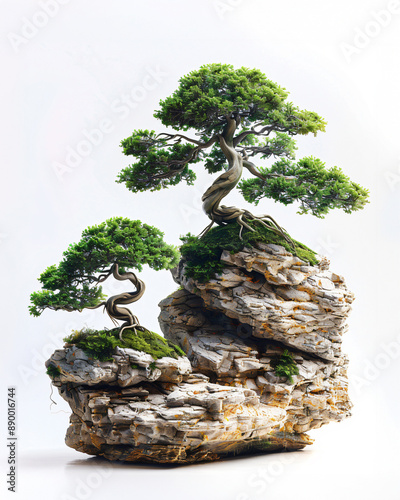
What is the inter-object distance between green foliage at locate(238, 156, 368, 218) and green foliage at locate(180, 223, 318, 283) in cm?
70

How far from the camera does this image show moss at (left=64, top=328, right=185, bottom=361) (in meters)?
7.34

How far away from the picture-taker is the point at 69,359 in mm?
7359

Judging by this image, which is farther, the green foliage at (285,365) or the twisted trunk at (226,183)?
the twisted trunk at (226,183)

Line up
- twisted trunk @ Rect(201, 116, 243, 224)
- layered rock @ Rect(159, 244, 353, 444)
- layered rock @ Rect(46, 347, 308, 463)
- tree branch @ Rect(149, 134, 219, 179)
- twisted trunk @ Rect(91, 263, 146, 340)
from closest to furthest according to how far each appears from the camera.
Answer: layered rock @ Rect(46, 347, 308, 463) → twisted trunk @ Rect(91, 263, 146, 340) → layered rock @ Rect(159, 244, 353, 444) → twisted trunk @ Rect(201, 116, 243, 224) → tree branch @ Rect(149, 134, 219, 179)

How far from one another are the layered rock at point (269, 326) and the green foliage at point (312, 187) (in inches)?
39.2

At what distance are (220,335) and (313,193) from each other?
2.98m

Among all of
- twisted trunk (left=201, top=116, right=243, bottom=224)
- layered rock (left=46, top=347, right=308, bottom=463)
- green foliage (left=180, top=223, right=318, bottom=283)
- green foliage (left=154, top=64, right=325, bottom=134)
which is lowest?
layered rock (left=46, top=347, right=308, bottom=463)

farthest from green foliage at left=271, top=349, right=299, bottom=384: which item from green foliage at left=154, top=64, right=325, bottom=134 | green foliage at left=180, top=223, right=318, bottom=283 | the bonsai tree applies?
green foliage at left=154, top=64, right=325, bottom=134

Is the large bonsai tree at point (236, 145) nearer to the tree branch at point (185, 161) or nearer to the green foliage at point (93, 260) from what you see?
the tree branch at point (185, 161)

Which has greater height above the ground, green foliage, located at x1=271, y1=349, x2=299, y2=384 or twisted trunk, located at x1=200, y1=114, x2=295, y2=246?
twisted trunk, located at x1=200, y1=114, x2=295, y2=246

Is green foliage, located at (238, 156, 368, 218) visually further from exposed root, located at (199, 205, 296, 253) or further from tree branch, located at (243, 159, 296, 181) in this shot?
exposed root, located at (199, 205, 296, 253)

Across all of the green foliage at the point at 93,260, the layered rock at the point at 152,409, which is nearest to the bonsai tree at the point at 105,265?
the green foliage at the point at 93,260

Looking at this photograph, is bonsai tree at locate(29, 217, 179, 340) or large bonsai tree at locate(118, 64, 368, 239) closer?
bonsai tree at locate(29, 217, 179, 340)

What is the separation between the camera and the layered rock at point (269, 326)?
8.55 meters
